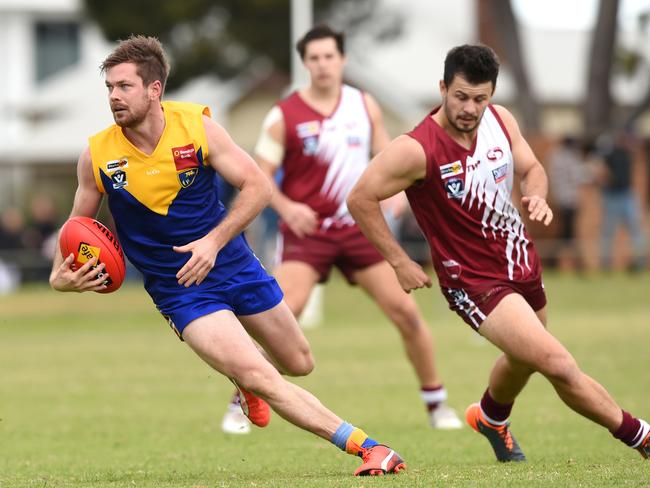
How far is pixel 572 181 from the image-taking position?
1006 inches

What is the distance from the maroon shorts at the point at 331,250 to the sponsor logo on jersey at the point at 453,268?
257 cm

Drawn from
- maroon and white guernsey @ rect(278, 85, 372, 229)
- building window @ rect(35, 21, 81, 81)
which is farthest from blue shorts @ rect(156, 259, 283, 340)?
building window @ rect(35, 21, 81, 81)

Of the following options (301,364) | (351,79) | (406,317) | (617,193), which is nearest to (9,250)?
(617,193)

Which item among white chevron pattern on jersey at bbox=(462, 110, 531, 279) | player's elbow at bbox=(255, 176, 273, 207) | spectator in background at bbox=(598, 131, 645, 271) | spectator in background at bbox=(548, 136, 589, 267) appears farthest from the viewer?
spectator in background at bbox=(548, 136, 589, 267)

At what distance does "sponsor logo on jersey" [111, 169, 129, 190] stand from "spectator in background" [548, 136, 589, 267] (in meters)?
19.2

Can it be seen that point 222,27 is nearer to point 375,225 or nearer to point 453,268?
point 375,225

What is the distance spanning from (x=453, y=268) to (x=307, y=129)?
2.98 metres

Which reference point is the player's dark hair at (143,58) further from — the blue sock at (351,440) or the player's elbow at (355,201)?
the blue sock at (351,440)

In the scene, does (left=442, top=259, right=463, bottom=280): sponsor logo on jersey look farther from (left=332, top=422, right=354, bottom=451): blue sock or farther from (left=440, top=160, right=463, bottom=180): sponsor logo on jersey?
(left=332, top=422, right=354, bottom=451): blue sock

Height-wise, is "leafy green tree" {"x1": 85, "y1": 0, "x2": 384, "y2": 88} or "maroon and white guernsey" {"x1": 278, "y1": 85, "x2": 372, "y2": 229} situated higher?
"maroon and white guernsey" {"x1": 278, "y1": 85, "x2": 372, "y2": 229}

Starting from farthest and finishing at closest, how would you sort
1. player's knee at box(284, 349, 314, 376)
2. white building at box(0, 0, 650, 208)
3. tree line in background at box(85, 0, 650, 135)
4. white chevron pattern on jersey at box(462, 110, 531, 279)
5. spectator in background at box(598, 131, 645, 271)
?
white building at box(0, 0, 650, 208), tree line in background at box(85, 0, 650, 135), spectator in background at box(598, 131, 645, 271), player's knee at box(284, 349, 314, 376), white chevron pattern on jersey at box(462, 110, 531, 279)

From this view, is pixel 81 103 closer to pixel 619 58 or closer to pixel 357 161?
pixel 619 58

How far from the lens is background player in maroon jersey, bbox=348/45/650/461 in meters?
7.05

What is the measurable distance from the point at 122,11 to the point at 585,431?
3428cm
